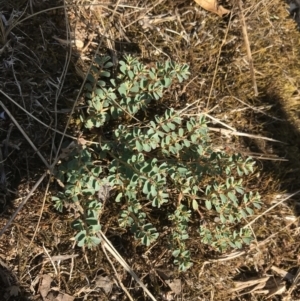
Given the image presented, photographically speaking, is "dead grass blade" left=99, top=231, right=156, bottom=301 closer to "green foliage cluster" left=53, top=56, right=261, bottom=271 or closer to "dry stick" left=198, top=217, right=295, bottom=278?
"green foliage cluster" left=53, top=56, right=261, bottom=271

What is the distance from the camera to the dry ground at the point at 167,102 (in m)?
2.16

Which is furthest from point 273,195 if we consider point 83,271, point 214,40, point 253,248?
point 83,271

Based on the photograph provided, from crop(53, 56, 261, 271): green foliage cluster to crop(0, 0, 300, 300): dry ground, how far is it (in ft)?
0.42

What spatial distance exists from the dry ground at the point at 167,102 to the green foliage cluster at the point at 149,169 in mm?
128

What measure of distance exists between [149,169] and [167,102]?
1.70 feet

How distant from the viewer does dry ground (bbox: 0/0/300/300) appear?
2.16 m

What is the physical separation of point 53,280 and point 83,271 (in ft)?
0.43

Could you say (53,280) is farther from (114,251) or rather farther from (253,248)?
(253,248)

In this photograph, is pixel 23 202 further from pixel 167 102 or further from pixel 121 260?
pixel 167 102

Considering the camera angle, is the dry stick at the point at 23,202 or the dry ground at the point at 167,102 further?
the dry ground at the point at 167,102

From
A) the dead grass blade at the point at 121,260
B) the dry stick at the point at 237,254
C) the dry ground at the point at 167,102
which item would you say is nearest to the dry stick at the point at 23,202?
the dry ground at the point at 167,102

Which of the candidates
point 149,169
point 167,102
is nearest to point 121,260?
point 149,169

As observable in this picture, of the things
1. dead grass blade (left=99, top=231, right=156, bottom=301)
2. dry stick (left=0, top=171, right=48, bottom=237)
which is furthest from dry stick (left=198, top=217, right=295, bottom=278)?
dry stick (left=0, top=171, right=48, bottom=237)

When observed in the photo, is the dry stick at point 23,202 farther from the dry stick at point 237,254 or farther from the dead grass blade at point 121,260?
the dry stick at point 237,254
